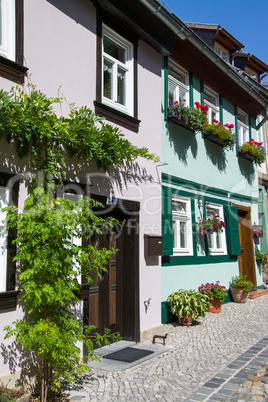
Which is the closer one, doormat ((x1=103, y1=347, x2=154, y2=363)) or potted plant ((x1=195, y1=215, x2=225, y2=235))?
doormat ((x1=103, y1=347, x2=154, y2=363))

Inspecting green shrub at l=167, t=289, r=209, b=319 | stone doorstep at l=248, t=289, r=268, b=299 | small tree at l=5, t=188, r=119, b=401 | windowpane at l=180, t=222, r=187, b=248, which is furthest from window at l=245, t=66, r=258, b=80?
small tree at l=5, t=188, r=119, b=401

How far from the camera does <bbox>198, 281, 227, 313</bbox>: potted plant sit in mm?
8781

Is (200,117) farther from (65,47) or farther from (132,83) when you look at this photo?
(65,47)

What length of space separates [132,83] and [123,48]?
2.01ft

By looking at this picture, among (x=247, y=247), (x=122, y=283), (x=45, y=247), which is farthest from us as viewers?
(x=247, y=247)

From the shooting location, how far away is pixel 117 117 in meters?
6.30

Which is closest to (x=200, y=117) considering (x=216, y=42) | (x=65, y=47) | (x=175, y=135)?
(x=175, y=135)

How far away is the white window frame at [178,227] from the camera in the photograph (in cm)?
855

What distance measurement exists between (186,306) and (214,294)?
1579 millimetres

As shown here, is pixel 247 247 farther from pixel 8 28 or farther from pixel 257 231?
pixel 8 28

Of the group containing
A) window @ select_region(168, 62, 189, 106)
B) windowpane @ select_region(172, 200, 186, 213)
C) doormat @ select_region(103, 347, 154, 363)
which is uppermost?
window @ select_region(168, 62, 189, 106)

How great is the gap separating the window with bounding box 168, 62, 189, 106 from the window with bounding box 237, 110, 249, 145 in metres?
3.34

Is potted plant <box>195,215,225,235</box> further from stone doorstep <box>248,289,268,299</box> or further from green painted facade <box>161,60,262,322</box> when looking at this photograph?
stone doorstep <box>248,289,268,299</box>

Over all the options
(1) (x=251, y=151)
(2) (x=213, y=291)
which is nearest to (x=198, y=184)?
(2) (x=213, y=291)
